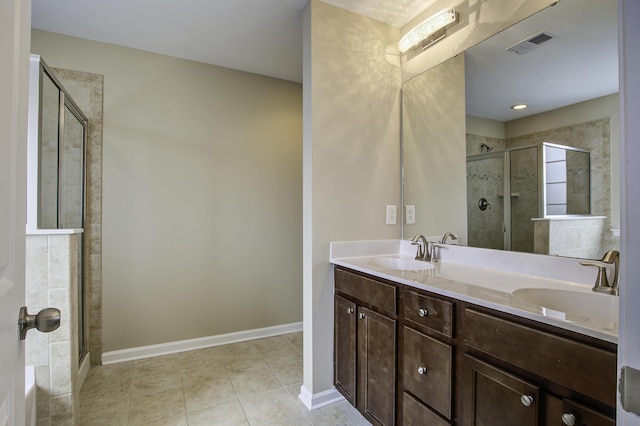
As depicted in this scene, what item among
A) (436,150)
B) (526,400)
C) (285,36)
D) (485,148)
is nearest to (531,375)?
(526,400)

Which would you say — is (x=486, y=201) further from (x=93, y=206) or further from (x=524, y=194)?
(x=93, y=206)

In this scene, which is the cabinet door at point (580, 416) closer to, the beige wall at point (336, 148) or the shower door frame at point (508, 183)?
the shower door frame at point (508, 183)

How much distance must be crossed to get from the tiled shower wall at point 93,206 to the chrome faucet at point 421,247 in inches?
93.7

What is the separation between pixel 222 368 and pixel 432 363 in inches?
68.2

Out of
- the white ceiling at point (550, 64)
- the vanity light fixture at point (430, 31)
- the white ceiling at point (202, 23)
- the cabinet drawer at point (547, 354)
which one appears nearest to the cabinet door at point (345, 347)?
the cabinet drawer at point (547, 354)

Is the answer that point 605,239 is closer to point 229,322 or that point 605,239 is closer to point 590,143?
point 590,143

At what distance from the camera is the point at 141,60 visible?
8.41 ft

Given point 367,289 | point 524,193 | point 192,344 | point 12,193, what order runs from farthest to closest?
point 192,344 → point 367,289 → point 524,193 → point 12,193

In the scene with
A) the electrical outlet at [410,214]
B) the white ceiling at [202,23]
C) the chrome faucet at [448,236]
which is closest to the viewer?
the chrome faucet at [448,236]

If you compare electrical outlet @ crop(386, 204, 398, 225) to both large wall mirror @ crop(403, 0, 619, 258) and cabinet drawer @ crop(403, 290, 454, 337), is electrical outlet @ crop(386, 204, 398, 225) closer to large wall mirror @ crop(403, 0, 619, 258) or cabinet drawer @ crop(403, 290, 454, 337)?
large wall mirror @ crop(403, 0, 619, 258)

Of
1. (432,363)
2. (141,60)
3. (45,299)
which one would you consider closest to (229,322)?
(45,299)

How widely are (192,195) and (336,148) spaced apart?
146 centimetres

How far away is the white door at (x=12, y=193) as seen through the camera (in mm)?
543

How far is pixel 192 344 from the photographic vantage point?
2.70m
